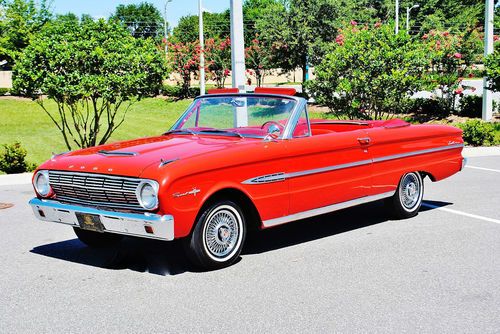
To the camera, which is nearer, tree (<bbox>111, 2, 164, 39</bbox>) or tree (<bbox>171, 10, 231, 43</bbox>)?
tree (<bbox>171, 10, 231, 43</bbox>)

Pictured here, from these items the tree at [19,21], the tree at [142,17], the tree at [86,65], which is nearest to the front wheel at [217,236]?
the tree at [86,65]

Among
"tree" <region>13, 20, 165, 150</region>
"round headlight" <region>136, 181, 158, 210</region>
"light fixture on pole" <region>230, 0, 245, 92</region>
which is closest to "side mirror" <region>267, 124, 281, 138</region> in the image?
"round headlight" <region>136, 181, 158, 210</region>

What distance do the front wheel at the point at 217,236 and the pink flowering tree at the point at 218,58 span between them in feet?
110

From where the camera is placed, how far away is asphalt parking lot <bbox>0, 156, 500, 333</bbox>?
5074 mm

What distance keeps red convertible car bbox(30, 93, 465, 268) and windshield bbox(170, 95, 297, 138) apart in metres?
0.01

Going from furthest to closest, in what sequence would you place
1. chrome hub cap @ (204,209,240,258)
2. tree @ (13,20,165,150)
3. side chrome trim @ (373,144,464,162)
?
tree @ (13,20,165,150) < side chrome trim @ (373,144,464,162) < chrome hub cap @ (204,209,240,258)

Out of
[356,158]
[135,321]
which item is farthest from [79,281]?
[356,158]

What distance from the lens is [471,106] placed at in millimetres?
28328

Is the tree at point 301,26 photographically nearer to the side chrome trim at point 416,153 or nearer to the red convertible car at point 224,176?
the side chrome trim at point 416,153

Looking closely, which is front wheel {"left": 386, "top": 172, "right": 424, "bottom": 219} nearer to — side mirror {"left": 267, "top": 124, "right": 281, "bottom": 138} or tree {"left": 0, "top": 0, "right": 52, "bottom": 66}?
side mirror {"left": 267, "top": 124, "right": 281, "bottom": 138}

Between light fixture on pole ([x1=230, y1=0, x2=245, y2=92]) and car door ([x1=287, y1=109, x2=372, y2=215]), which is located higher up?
light fixture on pole ([x1=230, y1=0, x2=245, y2=92])

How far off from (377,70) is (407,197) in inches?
442

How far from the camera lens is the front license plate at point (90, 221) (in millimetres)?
6320

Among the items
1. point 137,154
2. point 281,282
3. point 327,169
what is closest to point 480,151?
point 327,169
